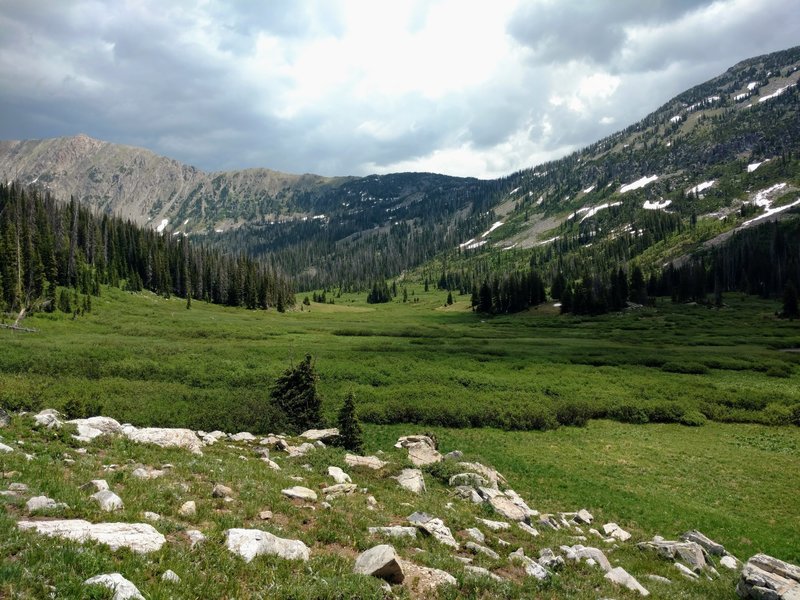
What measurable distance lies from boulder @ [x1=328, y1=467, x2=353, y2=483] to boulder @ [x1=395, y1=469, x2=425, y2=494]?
270 cm

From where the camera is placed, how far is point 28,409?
27922 mm

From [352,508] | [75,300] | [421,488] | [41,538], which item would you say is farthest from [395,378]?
[75,300]

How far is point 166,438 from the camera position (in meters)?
21.5

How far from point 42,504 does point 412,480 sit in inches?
583

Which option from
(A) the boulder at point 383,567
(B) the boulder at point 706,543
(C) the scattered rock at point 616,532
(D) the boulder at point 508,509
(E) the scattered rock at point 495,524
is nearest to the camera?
(A) the boulder at point 383,567

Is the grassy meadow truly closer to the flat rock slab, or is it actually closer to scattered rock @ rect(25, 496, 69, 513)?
scattered rock @ rect(25, 496, 69, 513)

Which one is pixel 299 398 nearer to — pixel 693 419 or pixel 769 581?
pixel 769 581

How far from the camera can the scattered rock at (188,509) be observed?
1189cm

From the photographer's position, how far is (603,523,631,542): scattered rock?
19766mm

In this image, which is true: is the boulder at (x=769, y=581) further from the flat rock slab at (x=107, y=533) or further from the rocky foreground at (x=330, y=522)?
the flat rock slab at (x=107, y=533)

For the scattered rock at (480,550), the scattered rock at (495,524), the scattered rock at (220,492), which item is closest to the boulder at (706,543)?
the scattered rock at (495,524)

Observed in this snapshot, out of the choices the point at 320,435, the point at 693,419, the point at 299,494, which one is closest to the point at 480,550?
the point at 299,494

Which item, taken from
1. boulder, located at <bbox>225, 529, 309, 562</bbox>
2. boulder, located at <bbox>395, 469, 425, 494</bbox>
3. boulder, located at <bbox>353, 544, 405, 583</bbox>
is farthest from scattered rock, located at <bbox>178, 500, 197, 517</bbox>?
boulder, located at <bbox>395, 469, 425, 494</bbox>

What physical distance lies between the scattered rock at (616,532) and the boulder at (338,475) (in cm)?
1269
